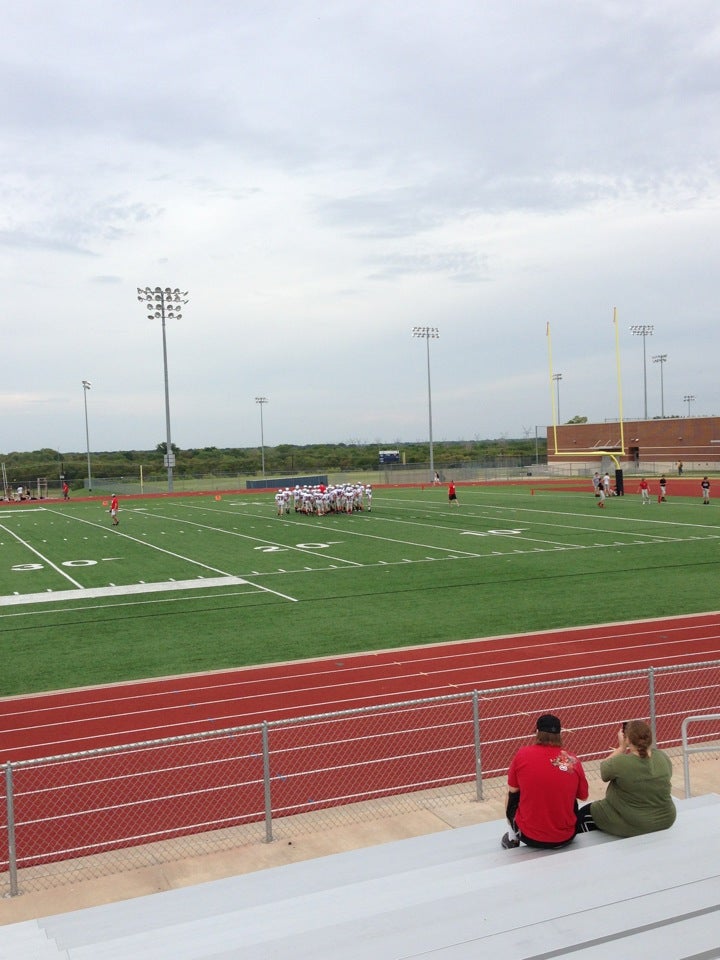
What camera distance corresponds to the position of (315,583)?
68.4 feet

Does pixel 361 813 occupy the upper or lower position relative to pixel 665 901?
lower

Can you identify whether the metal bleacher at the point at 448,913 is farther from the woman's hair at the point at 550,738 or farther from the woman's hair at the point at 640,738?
the woman's hair at the point at 550,738

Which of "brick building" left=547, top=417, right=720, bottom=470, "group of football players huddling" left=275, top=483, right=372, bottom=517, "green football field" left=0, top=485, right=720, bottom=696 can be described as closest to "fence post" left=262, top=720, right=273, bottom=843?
"green football field" left=0, top=485, right=720, bottom=696

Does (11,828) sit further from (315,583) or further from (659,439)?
(659,439)

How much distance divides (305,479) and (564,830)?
67701 millimetres

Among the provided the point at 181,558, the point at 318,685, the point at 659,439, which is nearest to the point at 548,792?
the point at 318,685

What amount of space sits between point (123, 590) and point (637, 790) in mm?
16859

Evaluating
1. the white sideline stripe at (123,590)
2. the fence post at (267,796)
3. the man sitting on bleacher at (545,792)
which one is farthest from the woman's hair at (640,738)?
the white sideline stripe at (123,590)

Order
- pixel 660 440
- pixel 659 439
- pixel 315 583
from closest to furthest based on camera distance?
pixel 315 583 → pixel 660 440 → pixel 659 439

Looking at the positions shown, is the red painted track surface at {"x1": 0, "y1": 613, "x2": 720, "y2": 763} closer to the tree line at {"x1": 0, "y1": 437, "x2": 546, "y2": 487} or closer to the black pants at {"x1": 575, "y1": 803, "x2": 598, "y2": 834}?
the black pants at {"x1": 575, "y1": 803, "x2": 598, "y2": 834}

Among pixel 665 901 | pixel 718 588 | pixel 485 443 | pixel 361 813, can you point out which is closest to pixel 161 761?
pixel 361 813

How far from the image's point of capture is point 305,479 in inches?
2874

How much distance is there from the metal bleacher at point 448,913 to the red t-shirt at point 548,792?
0.43 feet

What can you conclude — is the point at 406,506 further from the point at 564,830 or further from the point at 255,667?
the point at 564,830
